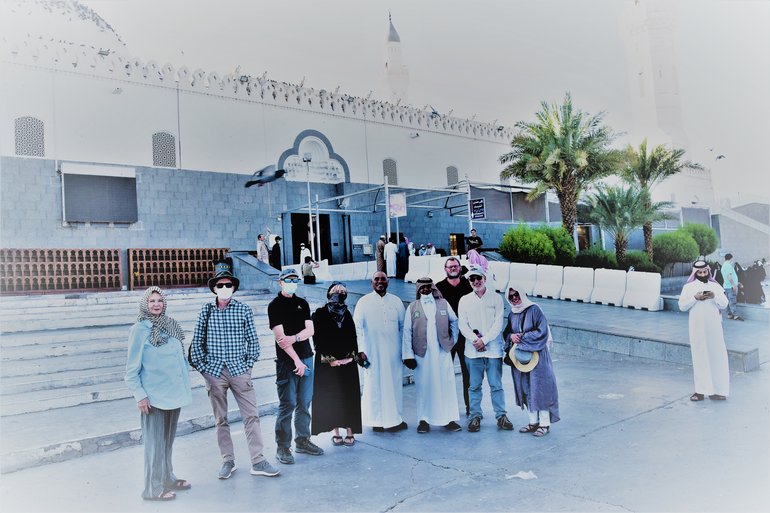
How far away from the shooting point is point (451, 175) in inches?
914

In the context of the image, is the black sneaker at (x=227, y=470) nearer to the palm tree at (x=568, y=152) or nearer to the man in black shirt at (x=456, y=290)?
the man in black shirt at (x=456, y=290)

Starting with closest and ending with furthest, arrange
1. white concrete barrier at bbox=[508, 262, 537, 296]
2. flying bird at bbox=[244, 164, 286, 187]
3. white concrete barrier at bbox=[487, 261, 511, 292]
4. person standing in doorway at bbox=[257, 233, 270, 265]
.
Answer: white concrete barrier at bbox=[508, 262, 537, 296], white concrete barrier at bbox=[487, 261, 511, 292], person standing in doorway at bbox=[257, 233, 270, 265], flying bird at bbox=[244, 164, 286, 187]

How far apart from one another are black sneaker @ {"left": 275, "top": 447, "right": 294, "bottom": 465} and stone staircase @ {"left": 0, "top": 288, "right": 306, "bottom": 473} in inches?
56.0

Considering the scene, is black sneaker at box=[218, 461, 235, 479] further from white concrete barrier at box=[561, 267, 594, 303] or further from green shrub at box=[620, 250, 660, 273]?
green shrub at box=[620, 250, 660, 273]

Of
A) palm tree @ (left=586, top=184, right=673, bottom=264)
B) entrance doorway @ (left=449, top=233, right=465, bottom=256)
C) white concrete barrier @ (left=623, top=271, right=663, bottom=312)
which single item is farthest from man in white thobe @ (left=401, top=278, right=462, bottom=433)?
entrance doorway @ (left=449, top=233, right=465, bottom=256)

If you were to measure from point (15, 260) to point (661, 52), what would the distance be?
1237 inches

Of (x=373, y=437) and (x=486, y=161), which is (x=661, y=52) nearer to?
(x=486, y=161)

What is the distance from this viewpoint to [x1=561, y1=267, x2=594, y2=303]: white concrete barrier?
13.1m

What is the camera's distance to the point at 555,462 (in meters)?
4.13

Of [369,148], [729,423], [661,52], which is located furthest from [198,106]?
[661,52]

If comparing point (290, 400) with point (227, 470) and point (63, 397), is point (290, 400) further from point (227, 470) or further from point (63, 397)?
point (63, 397)

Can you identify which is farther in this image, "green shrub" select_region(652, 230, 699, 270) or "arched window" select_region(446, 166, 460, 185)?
"arched window" select_region(446, 166, 460, 185)

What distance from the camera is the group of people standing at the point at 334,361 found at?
12.8 ft

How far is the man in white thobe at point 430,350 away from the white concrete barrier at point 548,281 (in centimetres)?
896
